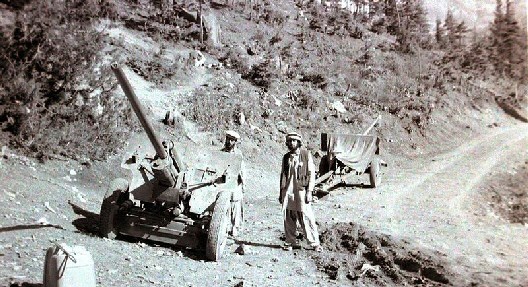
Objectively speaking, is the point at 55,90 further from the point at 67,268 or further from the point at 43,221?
the point at 67,268

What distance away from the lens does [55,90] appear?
9.62 m

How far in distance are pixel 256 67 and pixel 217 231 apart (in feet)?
47.8

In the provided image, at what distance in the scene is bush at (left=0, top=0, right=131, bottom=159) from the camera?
8414 mm

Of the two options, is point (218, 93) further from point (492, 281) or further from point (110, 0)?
point (492, 281)

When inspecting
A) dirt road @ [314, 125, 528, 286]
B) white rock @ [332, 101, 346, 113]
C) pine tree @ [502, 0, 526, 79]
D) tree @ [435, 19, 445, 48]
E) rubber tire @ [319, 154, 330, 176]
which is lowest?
dirt road @ [314, 125, 528, 286]

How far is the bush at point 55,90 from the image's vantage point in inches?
331

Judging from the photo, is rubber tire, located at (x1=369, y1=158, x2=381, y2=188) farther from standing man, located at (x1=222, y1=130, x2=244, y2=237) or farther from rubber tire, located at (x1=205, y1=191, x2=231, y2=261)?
rubber tire, located at (x1=205, y1=191, x2=231, y2=261)

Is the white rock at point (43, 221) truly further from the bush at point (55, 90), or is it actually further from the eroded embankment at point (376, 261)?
the eroded embankment at point (376, 261)

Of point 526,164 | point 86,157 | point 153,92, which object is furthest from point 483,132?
point 86,157

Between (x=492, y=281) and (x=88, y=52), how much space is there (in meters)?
9.13

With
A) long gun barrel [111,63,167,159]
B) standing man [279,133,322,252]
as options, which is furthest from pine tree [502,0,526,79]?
long gun barrel [111,63,167,159]

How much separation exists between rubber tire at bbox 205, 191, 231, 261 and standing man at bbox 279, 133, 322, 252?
1.12 m

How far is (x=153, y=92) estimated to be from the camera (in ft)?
50.2

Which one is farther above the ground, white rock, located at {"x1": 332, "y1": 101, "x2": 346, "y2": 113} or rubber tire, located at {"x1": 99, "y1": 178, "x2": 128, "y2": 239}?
white rock, located at {"x1": 332, "y1": 101, "x2": 346, "y2": 113}
